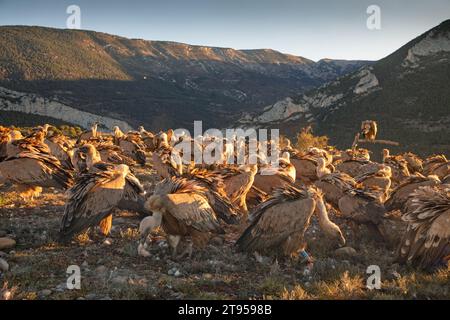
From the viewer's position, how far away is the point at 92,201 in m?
8.68

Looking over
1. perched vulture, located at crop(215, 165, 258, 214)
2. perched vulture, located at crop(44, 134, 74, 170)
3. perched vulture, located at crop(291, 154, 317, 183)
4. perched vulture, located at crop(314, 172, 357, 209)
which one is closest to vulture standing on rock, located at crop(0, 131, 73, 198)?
perched vulture, located at crop(44, 134, 74, 170)

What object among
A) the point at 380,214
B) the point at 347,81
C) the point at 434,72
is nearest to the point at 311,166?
the point at 380,214

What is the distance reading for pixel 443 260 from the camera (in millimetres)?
7395

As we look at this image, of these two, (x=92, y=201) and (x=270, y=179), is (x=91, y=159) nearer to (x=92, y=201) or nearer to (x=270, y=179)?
(x=92, y=201)

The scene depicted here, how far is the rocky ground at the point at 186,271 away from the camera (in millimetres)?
6355

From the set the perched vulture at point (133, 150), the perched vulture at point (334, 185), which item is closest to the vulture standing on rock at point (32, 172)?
the perched vulture at point (334, 185)

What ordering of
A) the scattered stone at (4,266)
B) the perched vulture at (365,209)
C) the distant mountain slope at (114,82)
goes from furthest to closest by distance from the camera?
the distant mountain slope at (114,82), the perched vulture at (365,209), the scattered stone at (4,266)

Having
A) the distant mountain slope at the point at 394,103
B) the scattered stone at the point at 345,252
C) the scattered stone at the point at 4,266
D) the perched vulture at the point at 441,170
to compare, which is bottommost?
the scattered stone at the point at 345,252

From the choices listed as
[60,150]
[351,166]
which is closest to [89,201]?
[60,150]

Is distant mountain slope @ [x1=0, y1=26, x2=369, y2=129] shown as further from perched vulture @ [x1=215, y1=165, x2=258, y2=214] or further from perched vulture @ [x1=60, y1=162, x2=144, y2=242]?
perched vulture @ [x1=60, y1=162, x2=144, y2=242]

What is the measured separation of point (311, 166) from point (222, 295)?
895 cm

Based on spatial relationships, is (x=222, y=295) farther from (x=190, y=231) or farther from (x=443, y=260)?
(x=443, y=260)

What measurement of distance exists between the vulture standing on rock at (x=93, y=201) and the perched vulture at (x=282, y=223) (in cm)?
285

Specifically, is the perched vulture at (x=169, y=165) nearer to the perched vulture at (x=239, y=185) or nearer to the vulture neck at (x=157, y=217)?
the perched vulture at (x=239, y=185)
